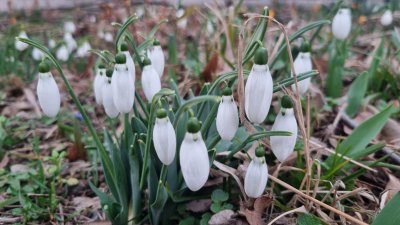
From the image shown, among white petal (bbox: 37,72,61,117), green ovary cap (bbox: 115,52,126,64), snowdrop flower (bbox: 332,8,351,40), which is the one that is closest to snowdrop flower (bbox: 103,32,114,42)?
snowdrop flower (bbox: 332,8,351,40)

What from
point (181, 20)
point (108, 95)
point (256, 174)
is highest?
point (181, 20)

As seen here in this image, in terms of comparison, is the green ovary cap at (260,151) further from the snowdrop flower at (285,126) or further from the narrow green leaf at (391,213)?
the narrow green leaf at (391,213)

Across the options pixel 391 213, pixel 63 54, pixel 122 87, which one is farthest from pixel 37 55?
pixel 391 213

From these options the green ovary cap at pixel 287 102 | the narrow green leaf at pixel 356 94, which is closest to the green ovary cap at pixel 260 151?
the green ovary cap at pixel 287 102

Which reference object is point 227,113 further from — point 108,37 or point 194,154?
point 108,37

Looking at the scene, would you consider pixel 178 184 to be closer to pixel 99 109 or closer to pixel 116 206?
pixel 116 206

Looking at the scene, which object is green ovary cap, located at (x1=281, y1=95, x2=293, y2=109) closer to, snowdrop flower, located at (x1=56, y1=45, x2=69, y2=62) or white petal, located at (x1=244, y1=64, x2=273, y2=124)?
white petal, located at (x1=244, y1=64, x2=273, y2=124)
